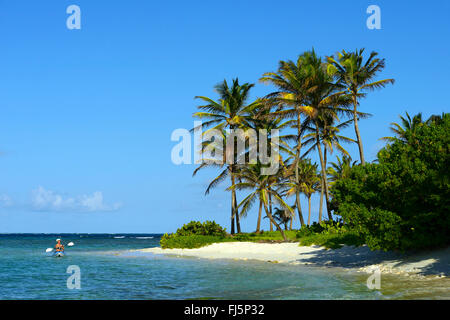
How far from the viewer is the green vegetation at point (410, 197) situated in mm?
16578

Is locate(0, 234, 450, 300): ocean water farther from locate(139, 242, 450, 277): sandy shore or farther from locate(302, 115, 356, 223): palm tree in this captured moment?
locate(302, 115, 356, 223): palm tree

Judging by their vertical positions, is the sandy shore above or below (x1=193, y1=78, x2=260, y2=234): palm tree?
below

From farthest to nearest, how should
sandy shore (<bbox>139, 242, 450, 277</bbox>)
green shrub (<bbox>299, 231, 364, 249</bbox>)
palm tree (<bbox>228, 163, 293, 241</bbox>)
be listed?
palm tree (<bbox>228, 163, 293, 241</bbox>)
green shrub (<bbox>299, 231, 364, 249</bbox>)
sandy shore (<bbox>139, 242, 450, 277</bbox>)

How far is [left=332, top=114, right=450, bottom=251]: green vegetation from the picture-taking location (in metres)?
16.6

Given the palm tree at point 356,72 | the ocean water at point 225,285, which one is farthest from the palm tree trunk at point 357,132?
the ocean water at point 225,285

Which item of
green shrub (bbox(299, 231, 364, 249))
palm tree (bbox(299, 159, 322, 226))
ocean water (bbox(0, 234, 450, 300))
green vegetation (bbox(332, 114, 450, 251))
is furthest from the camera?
palm tree (bbox(299, 159, 322, 226))

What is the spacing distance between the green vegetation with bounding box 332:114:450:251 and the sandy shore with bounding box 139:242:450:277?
0.72 meters

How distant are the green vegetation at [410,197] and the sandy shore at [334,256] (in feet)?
2.38

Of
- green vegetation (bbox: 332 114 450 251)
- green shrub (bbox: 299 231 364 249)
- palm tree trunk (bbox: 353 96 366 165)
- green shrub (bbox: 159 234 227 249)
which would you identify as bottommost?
green shrub (bbox: 159 234 227 249)

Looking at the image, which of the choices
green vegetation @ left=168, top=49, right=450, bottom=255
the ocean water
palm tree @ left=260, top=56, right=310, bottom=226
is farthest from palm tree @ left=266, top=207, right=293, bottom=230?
the ocean water

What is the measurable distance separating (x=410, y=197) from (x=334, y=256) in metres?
7.66

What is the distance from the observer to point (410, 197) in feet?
56.8
